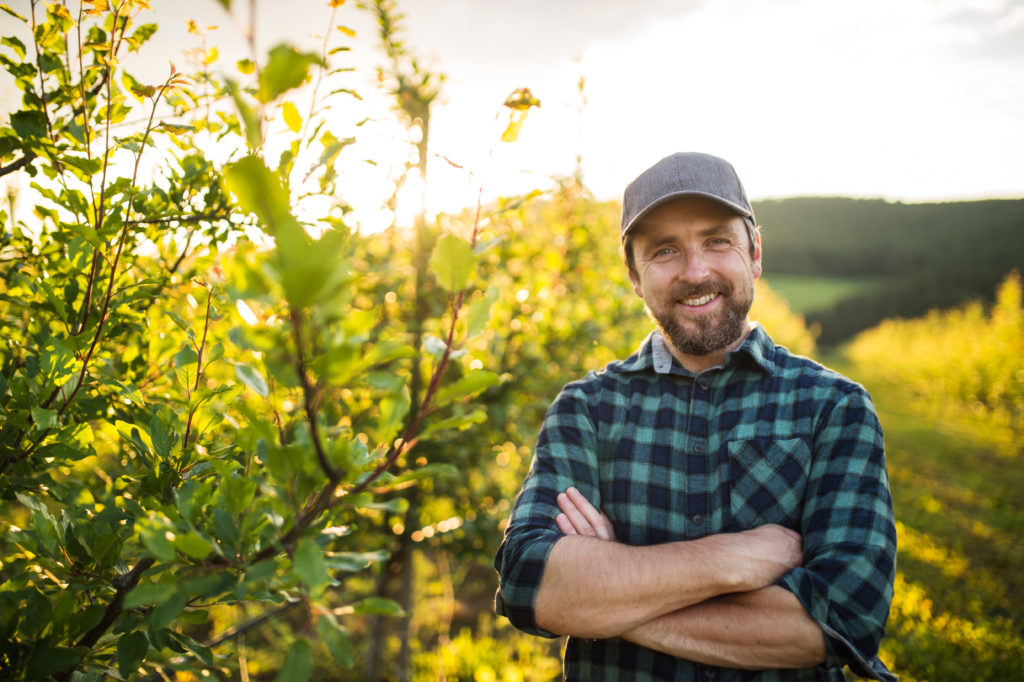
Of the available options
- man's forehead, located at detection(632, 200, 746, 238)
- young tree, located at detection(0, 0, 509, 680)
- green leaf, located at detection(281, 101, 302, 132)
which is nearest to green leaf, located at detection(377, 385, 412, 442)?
young tree, located at detection(0, 0, 509, 680)

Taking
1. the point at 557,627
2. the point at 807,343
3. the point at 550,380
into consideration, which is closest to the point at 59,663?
the point at 557,627

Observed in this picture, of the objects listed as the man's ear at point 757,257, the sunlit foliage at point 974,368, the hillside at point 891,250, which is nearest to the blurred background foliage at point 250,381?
the man's ear at point 757,257

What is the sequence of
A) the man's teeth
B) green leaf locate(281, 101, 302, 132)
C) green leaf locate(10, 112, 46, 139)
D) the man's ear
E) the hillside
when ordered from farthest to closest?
the hillside < the man's ear < the man's teeth < green leaf locate(10, 112, 46, 139) < green leaf locate(281, 101, 302, 132)

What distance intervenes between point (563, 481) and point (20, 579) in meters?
1.31

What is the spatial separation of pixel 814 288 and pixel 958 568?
7376 centimetres

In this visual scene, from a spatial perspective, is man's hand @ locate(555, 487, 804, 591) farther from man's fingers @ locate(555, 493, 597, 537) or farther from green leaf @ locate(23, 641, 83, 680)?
green leaf @ locate(23, 641, 83, 680)

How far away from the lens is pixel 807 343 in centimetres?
3559

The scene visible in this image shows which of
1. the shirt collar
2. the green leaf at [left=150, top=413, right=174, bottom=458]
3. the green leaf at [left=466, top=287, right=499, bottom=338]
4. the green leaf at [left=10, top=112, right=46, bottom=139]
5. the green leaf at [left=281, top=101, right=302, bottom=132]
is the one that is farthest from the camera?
the shirt collar

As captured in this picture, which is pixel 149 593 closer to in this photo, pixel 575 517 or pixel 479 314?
pixel 479 314

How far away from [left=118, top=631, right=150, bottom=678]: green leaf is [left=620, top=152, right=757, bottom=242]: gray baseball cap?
1.77 meters

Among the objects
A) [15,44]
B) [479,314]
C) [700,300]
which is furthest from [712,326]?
[15,44]

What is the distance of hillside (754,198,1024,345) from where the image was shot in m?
61.6

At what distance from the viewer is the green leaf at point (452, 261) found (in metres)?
0.69

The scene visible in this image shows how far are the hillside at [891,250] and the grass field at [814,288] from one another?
696mm
